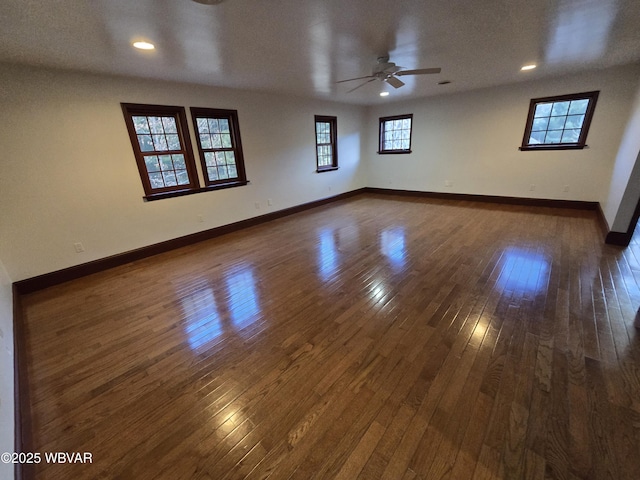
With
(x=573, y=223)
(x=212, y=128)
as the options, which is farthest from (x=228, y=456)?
(x=573, y=223)

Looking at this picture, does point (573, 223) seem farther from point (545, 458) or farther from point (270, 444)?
point (270, 444)

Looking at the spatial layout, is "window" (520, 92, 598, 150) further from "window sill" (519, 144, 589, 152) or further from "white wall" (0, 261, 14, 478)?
"white wall" (0, 261, 14, 478)

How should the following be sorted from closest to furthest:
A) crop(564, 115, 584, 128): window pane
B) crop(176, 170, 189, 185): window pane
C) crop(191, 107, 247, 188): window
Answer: crop(176, 170, 189, 185): window pane < crop(191, 107, 247, 188): window < crop(564, 115, 584, 128): window pane

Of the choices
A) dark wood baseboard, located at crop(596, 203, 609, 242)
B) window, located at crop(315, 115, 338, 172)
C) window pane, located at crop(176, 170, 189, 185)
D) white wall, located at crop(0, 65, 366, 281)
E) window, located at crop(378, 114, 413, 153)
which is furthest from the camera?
window, located at crop(378, 114, 413, 153)

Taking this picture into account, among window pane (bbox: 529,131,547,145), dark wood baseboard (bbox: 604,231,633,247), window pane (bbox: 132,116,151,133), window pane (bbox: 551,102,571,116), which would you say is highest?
window pane (bbox: 551,102,571,116)

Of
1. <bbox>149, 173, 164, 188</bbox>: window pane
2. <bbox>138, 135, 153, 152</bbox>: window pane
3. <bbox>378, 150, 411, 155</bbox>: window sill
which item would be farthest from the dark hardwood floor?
<bbox>378, 150, 411, 155</bbox>: window sill

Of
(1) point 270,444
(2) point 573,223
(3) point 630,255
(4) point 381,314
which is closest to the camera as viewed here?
(1) point 270,444

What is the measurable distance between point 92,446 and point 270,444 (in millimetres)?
947

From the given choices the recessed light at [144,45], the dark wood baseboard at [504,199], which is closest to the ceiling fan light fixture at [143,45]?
the recessed light at [144,45]

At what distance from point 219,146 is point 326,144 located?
2832 millimetres

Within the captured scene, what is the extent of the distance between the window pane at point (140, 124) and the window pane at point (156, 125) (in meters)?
0.06

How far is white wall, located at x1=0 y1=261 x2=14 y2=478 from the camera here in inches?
45.8

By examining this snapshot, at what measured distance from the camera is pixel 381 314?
229cm

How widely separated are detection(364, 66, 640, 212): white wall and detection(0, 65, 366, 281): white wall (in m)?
4.01
